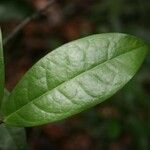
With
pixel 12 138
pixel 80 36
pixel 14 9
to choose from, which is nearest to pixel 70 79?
pixel 12 138

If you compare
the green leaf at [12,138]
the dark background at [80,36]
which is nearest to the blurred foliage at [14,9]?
the dark background at [80,36]

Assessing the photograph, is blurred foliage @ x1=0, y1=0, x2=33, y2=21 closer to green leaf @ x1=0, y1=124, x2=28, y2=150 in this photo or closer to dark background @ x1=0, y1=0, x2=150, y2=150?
dark background @ x1=0, y1=0, x2=150, y2=150

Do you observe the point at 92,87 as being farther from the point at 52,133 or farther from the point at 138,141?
the point at 52,133

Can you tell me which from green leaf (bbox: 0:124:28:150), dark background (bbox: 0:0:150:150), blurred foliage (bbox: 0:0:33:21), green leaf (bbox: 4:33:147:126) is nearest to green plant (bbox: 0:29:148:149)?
green leaf (bbox: 4:33:147:126)

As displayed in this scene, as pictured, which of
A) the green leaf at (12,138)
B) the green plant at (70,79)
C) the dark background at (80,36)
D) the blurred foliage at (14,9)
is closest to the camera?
the green plant at (70,79)

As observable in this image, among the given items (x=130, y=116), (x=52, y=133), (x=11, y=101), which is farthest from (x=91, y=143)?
(x=11, y=101)

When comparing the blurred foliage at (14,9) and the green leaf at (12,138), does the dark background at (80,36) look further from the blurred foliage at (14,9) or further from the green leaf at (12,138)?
the green leaf at (12,138)
